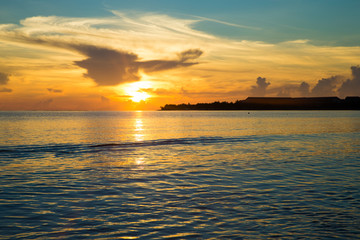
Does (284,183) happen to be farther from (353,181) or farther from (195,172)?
(195,172)

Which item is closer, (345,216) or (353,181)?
(345,216)

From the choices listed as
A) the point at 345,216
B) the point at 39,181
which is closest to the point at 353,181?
the point at 345,216

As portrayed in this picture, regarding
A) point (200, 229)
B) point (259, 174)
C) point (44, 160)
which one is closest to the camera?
point (200, 229)

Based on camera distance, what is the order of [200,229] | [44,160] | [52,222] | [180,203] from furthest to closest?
[44,160]
[180,203]
[52,222]
[200,229]

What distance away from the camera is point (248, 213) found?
572 inches

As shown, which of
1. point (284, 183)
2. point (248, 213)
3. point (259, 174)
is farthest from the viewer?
point (259, 174)

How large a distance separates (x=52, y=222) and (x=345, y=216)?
13182 millimetres

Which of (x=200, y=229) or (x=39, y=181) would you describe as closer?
(x=200, y=229)

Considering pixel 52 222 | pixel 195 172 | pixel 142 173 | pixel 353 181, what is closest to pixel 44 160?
pixel 142 173

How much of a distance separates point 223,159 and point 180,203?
58.5 feet

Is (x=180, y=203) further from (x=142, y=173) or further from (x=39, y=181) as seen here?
(x=39, y=181)

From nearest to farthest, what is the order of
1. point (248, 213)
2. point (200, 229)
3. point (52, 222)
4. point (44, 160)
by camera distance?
point (200, 229) < point (52, 222) < point (248, 213) < point (44, 160)

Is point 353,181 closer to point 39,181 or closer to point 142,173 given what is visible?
point 142,173

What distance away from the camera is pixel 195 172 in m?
25.9
